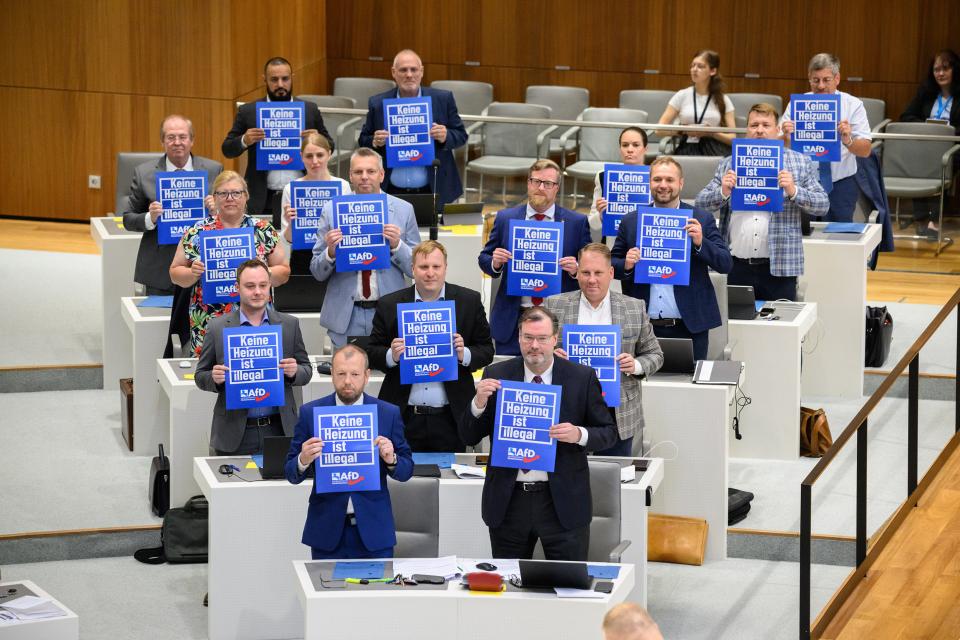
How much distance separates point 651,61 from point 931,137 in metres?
3.87

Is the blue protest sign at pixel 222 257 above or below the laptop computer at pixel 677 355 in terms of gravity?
above

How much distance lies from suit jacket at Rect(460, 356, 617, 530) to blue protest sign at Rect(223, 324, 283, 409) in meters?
1.08

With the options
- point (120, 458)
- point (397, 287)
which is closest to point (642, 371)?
point (397, 287)

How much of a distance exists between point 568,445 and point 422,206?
3.46m

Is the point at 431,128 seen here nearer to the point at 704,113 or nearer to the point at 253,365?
the point at 704,113

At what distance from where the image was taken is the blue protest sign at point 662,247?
7.80 meters

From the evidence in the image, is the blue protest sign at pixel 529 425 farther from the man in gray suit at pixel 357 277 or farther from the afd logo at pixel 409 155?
the afd logo at pixel 409 155

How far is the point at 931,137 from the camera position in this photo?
35.6 ft

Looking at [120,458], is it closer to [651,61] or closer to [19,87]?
[19,87]

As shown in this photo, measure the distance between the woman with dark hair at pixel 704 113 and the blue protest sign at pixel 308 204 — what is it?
3.03 m

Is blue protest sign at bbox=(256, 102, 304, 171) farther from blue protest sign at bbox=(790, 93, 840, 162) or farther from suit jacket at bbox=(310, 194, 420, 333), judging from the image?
blue protest sign at bbox=(790, 93, 840, 162)

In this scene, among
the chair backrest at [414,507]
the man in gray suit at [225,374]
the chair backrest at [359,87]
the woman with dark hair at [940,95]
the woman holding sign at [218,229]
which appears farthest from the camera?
the chair backrest at [359,87]

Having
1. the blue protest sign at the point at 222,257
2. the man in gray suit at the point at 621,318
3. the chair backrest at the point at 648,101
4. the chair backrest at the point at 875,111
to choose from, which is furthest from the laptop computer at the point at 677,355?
the chair backrest at the point at 875,111

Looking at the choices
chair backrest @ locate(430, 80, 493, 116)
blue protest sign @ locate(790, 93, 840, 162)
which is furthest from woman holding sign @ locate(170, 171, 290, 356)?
chair backrest @ locate(430, 80, 493, 116)
